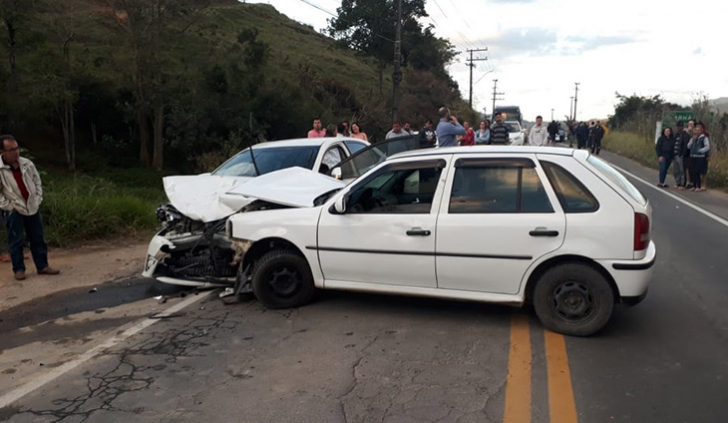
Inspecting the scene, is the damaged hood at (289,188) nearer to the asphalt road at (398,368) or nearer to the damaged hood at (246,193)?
the damaged hood at (246,193)

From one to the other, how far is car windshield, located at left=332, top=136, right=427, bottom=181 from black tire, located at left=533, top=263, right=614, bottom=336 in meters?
3.40

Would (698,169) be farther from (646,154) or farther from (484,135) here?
(646,154)

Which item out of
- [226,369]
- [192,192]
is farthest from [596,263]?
[192,192]

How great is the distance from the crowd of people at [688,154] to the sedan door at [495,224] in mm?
12139

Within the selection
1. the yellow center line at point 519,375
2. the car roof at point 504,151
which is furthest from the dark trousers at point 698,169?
the yellow center line at point 519,375

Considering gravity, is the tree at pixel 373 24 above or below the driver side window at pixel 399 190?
above

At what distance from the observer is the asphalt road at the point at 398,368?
376 cm

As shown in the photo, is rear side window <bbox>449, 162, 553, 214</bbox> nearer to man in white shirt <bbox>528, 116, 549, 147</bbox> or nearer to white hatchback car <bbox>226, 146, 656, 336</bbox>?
white hatchback car <bbox>226, 146, 656, 336</bbox>

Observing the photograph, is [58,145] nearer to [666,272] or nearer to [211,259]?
[211,259]

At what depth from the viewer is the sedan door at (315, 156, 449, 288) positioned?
5.24m

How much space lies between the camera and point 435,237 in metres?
5.15

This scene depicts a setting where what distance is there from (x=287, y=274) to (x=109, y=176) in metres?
17.7

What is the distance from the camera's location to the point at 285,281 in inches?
229

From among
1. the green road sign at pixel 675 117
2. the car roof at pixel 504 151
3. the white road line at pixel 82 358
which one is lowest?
the white road line at pixel 82 358
